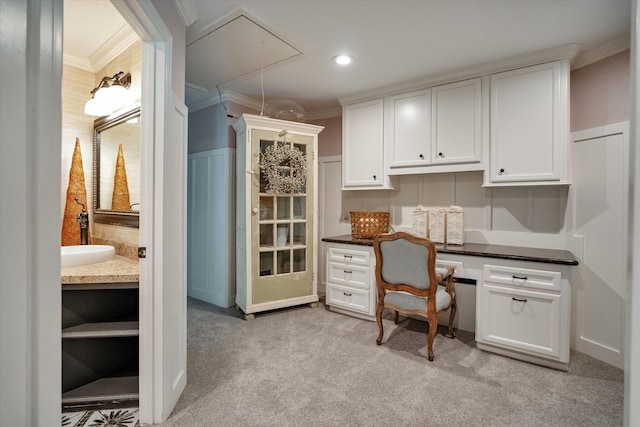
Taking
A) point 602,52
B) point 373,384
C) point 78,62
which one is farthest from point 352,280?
point 78,62

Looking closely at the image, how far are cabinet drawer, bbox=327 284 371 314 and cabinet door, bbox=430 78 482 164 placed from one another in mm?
1511

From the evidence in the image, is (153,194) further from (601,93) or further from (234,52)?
(601,93)

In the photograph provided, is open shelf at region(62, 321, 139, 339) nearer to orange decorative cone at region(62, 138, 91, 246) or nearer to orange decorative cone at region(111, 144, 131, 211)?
orange decorative cone at region(111, 144, 131, 211)

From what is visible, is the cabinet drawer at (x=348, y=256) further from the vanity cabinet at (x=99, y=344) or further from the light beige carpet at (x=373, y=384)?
the vanity cabinet at (x=99, y=344)

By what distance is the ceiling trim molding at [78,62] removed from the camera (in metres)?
2.42

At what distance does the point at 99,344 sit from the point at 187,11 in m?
2.16

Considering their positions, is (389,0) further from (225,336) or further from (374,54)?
(225,336)

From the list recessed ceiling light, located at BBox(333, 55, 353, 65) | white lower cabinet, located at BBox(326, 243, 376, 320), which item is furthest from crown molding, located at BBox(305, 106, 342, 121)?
white lower cabinet, located at BBox(326, 243, 376, 320)

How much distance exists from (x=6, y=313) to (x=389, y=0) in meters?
2.22

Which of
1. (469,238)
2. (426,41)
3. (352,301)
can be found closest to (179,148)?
(426,41)

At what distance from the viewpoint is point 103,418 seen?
1749 millimetres

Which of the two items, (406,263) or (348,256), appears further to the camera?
(348,256)

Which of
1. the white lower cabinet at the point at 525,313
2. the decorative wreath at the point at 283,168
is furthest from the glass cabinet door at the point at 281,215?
the white lower cabinet at the point at 525,313

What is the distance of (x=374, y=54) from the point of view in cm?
261
